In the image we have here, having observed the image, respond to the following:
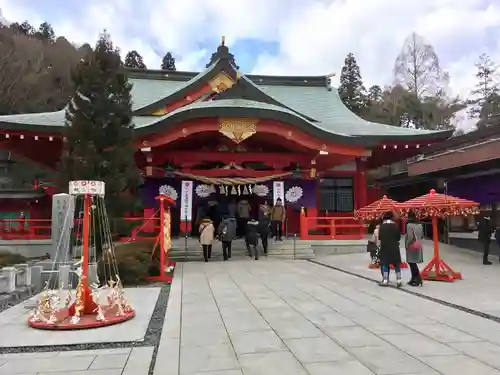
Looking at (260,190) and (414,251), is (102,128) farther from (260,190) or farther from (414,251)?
(414,251)

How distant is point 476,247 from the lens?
1598 centimetres

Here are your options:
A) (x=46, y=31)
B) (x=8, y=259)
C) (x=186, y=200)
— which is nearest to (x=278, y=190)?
(x=186, y=200)

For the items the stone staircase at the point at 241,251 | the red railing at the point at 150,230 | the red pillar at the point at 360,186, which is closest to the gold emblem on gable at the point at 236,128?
the red railing at the point at 150,230

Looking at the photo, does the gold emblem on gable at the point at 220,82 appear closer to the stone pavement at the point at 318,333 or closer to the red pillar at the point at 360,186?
the red pillar at the point at 360,186

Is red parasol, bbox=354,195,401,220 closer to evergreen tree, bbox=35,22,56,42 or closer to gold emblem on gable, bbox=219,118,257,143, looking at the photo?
gold emblem on gable, bbox=219,118,257,143

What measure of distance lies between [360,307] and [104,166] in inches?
277

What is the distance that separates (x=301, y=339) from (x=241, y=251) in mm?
10184

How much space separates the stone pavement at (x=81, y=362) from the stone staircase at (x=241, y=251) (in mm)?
9193

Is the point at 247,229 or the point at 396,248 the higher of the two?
the point at 247,229

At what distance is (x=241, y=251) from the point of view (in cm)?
1529

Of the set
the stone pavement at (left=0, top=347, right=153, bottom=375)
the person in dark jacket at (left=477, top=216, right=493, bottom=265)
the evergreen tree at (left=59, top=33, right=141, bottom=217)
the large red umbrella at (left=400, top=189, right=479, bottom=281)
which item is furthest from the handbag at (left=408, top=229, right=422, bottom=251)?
the evergreen tree at (left=59, top=33, right=141, bottom=217)

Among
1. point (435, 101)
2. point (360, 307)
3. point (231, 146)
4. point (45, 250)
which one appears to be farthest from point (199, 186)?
point (435, 101)

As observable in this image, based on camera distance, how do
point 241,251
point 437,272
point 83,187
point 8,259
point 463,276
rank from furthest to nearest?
1. point 241,251
2. point 8,259
3. point 463,276
4. point 437,272
5. point 83,187

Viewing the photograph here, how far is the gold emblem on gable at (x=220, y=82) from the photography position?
64.5 feet
